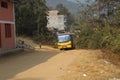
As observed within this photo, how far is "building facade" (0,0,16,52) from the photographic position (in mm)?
28820

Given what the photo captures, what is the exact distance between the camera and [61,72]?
1623cm

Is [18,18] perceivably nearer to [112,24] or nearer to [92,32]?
[92,32]

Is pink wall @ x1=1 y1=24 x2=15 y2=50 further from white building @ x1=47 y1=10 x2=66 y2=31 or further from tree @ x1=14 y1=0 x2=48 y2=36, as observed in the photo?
white building @ x1=47 y1=10 x2=66 y2=31

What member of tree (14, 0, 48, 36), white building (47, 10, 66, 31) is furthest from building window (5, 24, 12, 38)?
white building (47, 10, 66, 31)

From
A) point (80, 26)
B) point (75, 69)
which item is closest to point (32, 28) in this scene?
point (80, 26)

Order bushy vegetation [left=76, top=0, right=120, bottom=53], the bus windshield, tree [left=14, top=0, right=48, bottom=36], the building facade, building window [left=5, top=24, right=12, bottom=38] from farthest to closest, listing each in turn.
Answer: tree [left=14, top=0, right=48, bottom=36]
the bus windshield
building window [left=5, top=24, right=12, bottom=38]
the building facade
bushy vegetation [left=76, top=0, right=120, bottom=53]

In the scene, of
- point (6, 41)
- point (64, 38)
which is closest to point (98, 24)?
point (64, 38)

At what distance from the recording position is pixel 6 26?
1195 inches

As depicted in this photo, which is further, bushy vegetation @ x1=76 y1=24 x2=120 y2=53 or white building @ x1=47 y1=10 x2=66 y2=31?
white building @ x1=47 y1=10 x2=66 y2=31

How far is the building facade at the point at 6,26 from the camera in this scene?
94.6ft

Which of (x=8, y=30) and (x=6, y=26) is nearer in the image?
(x=6, y=26)

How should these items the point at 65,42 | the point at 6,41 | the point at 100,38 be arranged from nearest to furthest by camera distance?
the point at 6,41, the point at 100,38, the point at 65,42

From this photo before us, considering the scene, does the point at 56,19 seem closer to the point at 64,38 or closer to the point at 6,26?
the point at 64,38

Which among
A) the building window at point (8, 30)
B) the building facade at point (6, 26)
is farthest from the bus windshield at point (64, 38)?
the building window at point (8, 30)
